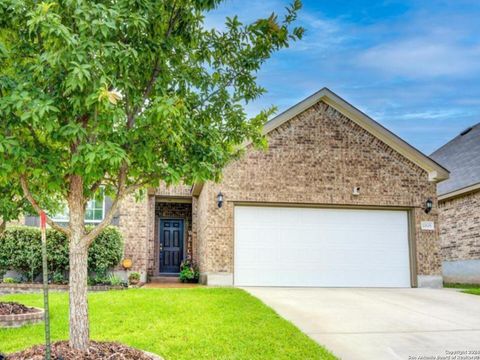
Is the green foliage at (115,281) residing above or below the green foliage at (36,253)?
below

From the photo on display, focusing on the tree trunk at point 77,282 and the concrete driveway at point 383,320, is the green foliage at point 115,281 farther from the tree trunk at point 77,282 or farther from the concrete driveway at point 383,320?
the tree trunk at point 77,282

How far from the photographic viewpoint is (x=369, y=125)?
46.7ft

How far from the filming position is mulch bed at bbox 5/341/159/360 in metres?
4.36

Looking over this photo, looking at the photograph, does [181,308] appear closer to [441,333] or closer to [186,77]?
[441,333]

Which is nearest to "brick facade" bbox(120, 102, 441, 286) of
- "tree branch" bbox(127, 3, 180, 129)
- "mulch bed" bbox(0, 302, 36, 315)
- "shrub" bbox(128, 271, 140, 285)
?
"shrub" bbox(128, 271, 140, 285)

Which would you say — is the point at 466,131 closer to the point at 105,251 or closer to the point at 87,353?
the point at 105,251

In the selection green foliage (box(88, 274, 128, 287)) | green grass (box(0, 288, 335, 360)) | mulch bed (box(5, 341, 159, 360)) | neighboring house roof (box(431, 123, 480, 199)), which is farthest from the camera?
neighboring house roof (box(431, 123, 480, 199))

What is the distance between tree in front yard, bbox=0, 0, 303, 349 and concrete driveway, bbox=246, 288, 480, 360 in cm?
328

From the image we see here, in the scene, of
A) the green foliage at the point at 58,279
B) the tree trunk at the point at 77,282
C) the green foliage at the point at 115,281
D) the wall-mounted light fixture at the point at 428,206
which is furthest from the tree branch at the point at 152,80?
the wall-mounted light fixture at the point at 428,206

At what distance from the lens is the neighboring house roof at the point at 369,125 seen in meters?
13.9

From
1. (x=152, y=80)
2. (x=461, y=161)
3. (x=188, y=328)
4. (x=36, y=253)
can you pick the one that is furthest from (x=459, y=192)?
(x=152, y=80)

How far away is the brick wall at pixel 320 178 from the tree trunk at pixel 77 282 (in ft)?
28.5

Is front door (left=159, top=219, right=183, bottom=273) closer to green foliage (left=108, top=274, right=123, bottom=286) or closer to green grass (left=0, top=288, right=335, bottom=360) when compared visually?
green foliage (left=108, top=274, right=123, bottom=286)

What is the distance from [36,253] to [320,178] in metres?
8.57
